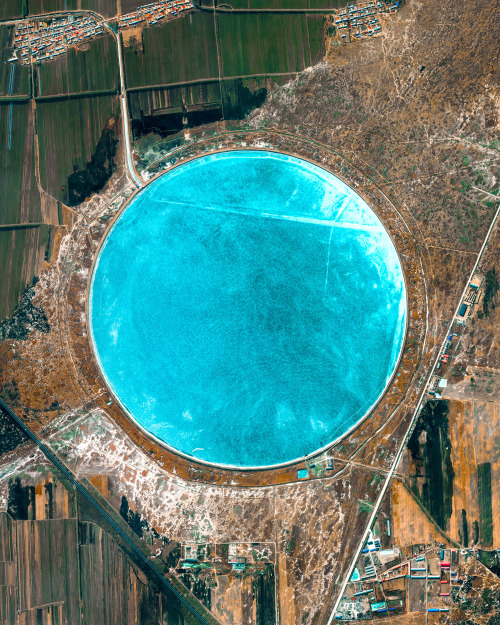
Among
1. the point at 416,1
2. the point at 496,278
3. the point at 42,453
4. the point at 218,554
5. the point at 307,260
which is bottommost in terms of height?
the point at 218,554

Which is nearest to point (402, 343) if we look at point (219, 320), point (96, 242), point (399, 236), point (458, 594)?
point (399, 236)

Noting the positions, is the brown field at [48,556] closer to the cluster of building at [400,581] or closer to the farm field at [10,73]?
the cluster of building at [400,581]

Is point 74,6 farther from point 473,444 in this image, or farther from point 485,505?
point 485,505

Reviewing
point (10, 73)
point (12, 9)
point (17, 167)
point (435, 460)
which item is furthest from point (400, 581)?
point (12, 9)

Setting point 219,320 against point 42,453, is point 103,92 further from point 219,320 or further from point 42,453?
point 42,453

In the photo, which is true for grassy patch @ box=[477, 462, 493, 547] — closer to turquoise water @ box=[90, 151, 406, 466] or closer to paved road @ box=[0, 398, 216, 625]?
turquoise water @ box=[90, 151, 406, 466]
